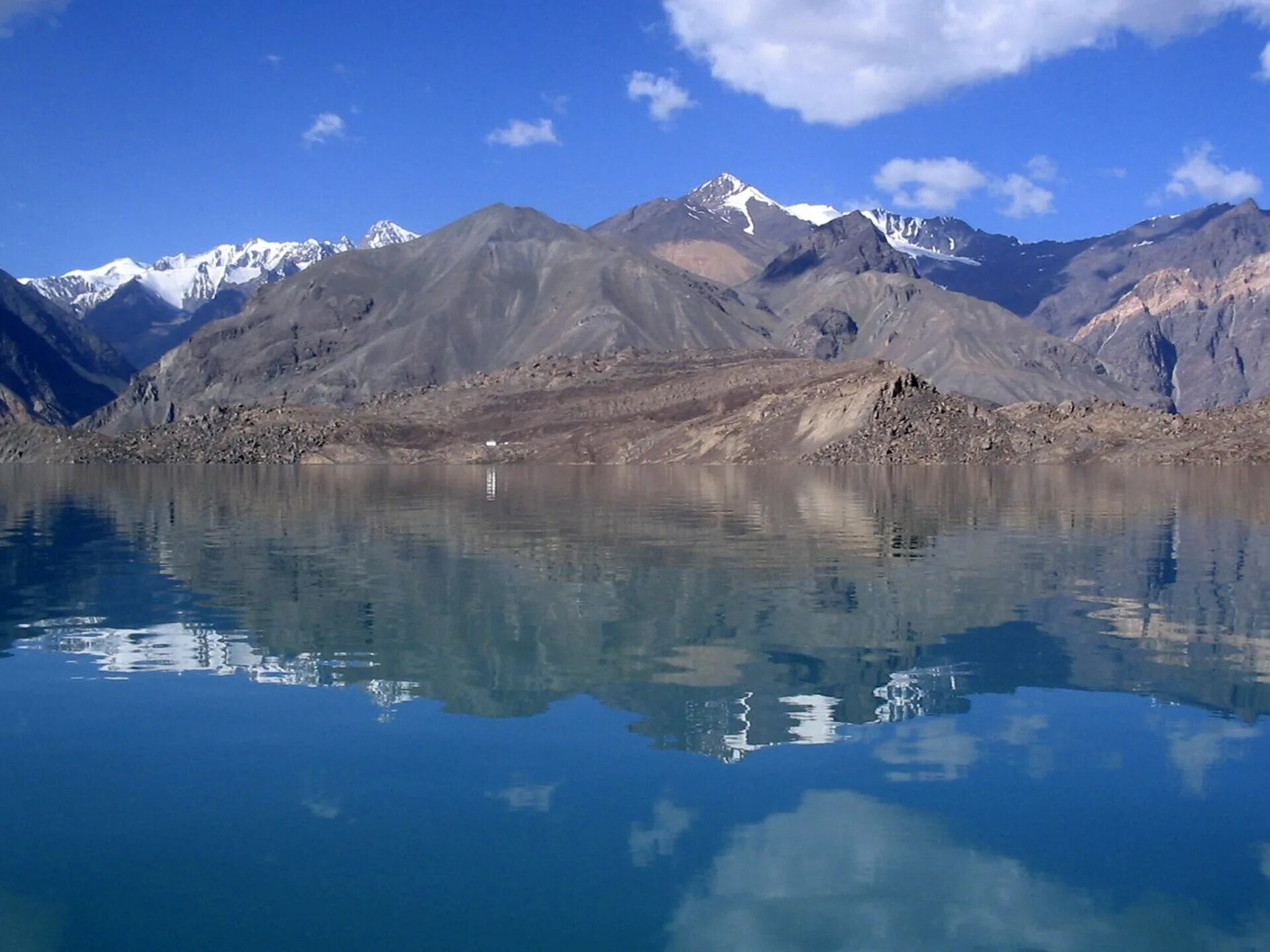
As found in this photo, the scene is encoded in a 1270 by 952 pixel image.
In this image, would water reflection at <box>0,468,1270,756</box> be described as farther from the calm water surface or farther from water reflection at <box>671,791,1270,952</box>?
water reflection at <box>671,791,1270,952</box>

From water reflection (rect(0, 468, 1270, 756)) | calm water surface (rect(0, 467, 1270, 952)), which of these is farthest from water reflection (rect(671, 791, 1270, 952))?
water reflection (rect(0, 468, 1270, 756))

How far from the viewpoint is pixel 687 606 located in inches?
1168

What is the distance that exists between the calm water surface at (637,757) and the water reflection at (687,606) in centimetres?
16

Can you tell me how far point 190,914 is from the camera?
11625 millimetres

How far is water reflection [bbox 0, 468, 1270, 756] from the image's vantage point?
20.6 meters

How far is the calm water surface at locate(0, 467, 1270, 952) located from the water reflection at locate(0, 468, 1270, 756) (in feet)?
0.54

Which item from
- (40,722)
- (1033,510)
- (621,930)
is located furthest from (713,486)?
(621,930)

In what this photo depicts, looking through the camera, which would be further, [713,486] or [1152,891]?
[713,486]

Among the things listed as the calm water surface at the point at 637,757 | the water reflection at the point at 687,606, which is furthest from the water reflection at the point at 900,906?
the water reflection at the point at 687,606

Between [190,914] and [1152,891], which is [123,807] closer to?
[190,914]

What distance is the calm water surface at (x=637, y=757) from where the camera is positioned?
11.7 m

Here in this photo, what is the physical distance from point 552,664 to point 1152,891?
1244 cm

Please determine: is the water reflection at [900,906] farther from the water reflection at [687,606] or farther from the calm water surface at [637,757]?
the water reflection at [687,606]

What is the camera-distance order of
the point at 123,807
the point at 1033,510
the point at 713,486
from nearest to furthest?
1. the point at 123,807
2. the point at 1033,510
3. the point at 713,486
